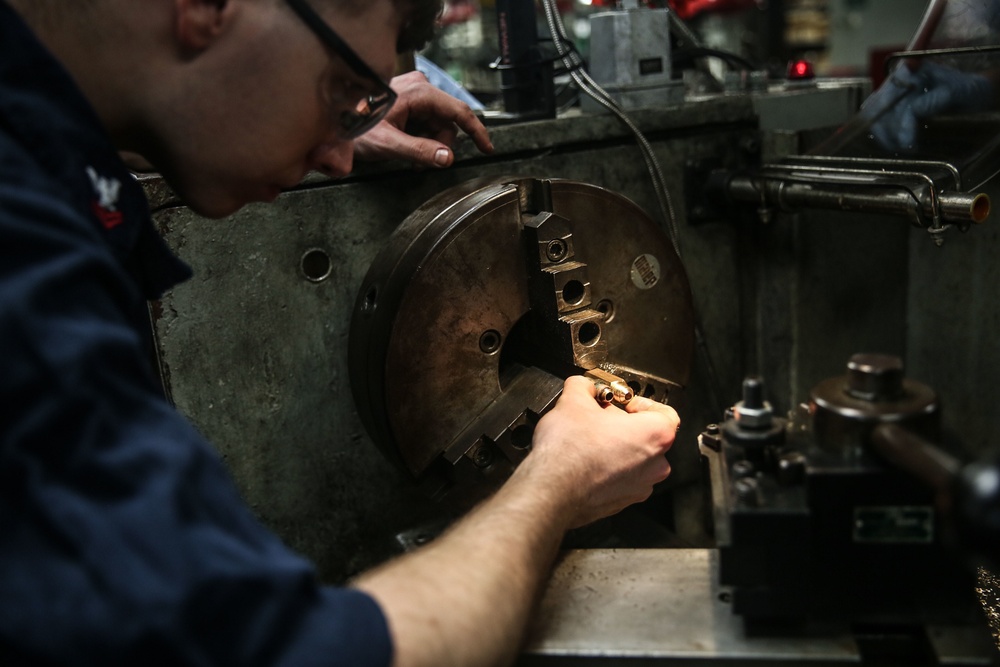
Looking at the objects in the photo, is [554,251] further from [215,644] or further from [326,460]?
[215,644]

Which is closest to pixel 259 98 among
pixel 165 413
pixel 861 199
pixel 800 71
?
pixel 165 413

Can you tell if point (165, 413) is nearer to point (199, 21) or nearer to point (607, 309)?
point (199, 21)

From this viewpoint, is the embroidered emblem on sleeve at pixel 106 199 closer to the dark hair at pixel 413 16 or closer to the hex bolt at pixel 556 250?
the dark hair at pixel 413 16

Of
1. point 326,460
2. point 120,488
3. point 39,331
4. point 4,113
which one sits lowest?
point 326,460

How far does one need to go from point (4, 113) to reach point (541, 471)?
1.98ft

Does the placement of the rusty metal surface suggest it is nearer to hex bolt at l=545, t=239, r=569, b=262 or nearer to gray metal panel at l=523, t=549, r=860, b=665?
hex bolt at l=545, t=239, r=569, b=262

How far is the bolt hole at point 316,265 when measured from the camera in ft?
4.46

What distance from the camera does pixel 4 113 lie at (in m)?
0.64

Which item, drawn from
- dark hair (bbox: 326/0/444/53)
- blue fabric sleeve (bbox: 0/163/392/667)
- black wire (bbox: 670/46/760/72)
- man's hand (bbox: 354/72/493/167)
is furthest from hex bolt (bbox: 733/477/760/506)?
black wire (bbox: 670/46/760/72)

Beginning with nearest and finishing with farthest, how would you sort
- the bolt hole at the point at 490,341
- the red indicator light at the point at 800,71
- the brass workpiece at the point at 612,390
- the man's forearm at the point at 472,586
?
1. the man's forearm at the point at 472,586
2. the brass workpiece at the point at 612,390
3. the bolt hole at the point at 490,341
4. the red indicator light at the point at 800,71

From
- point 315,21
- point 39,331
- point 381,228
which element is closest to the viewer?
point 39,331

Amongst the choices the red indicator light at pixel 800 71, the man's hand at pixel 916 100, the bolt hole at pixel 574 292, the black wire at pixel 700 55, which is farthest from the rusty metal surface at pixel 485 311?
the red indicator light at pixel 800 71

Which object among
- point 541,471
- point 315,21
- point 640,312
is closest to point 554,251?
point 640,312

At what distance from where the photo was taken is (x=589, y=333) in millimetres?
1153
